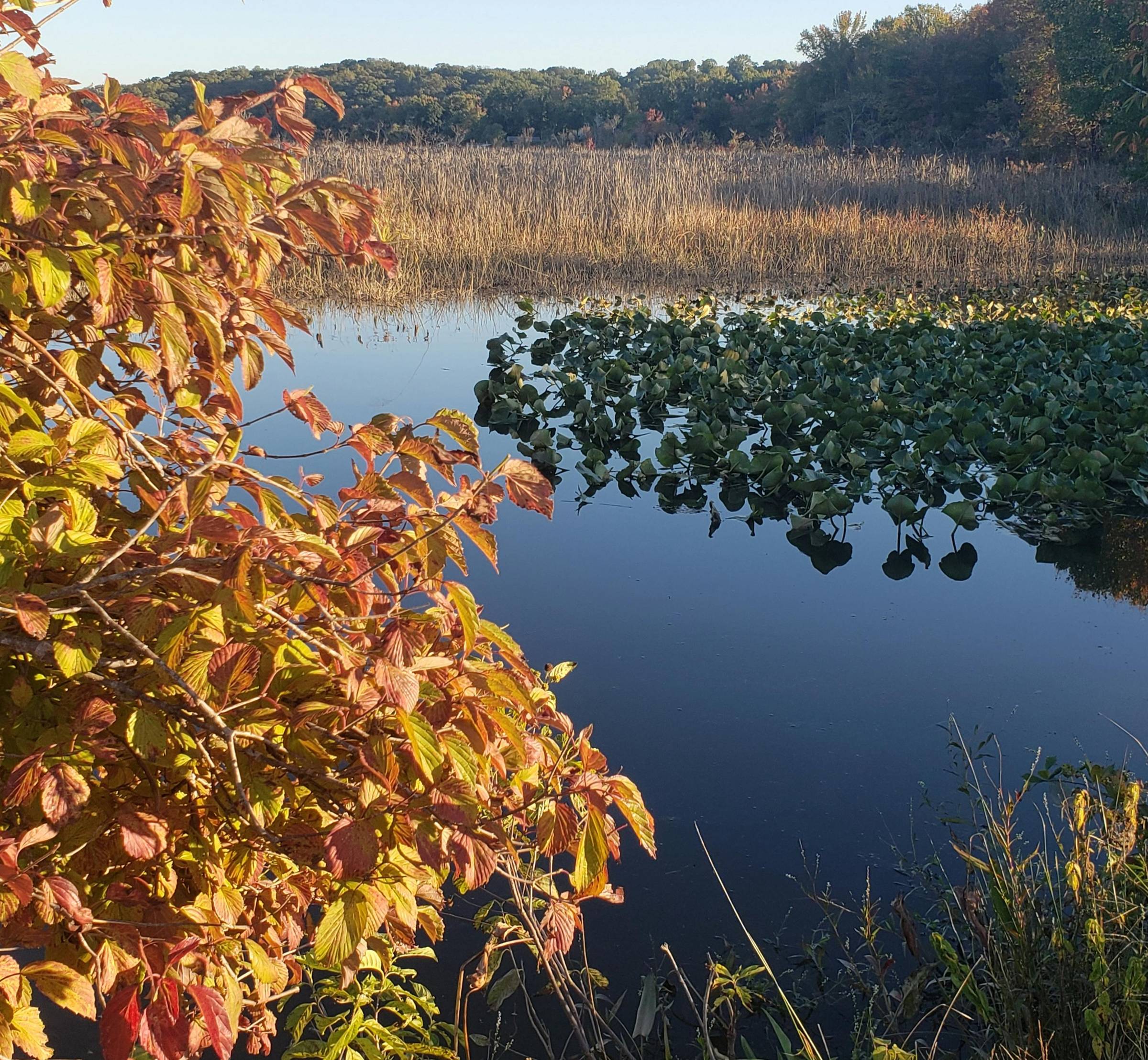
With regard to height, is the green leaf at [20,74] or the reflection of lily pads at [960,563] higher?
the green leaf at [20,74]

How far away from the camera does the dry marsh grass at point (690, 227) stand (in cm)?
1028

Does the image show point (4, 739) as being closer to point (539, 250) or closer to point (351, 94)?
point (539, 250)

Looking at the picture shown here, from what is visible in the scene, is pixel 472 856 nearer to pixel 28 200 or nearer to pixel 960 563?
pixel 28 200

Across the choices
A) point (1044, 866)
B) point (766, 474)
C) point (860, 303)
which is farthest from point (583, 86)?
point (1044, 866)

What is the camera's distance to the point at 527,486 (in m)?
1.20

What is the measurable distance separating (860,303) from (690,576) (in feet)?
18.0

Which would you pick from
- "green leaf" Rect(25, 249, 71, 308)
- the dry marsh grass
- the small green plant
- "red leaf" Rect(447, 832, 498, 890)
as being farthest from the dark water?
the dry marsh grass

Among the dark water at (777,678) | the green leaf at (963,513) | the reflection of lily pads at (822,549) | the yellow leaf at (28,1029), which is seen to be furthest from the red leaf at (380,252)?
the green leaf at (963,513)

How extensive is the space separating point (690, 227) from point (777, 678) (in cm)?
902

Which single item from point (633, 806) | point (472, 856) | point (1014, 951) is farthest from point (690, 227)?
point (472, 856)

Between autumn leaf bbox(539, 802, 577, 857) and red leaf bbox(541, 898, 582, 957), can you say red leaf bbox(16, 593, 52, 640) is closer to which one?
autumn leaf bbox(539, 802, 577, 857)

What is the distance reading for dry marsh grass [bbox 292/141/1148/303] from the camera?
10281 mm

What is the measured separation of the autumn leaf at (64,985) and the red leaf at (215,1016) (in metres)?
0.09

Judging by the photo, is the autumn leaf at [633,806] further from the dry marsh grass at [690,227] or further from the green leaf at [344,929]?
the dry marsh grass at [690,227]
